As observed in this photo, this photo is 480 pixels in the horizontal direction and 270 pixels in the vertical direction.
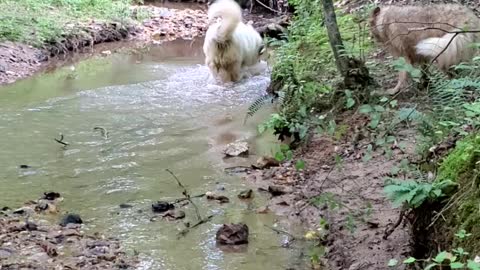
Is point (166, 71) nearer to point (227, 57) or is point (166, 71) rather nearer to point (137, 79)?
point (137, 79)

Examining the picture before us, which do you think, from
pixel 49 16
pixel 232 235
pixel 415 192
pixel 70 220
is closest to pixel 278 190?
pixel 232 235

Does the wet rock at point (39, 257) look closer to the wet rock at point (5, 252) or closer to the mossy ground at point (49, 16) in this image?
the wet rock at point (5, 252)

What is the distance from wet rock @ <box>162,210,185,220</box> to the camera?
476cm

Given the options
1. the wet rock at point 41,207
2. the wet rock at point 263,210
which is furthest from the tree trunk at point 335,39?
the wet rock at point 41,207

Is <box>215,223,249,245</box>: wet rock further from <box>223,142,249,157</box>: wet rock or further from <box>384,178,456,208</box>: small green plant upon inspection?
<box>223,142,249,157</box>: wet rock

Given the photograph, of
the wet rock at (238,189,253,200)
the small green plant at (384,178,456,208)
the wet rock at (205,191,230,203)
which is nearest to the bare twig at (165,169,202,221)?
the wet rock at (205,191,230,203)

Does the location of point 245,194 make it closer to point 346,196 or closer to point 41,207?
point 346,196

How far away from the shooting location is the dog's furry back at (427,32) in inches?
230

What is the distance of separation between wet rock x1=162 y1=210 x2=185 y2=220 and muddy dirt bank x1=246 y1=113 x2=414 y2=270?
672 millimetres

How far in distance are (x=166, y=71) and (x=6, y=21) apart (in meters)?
3.10

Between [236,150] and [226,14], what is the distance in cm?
264

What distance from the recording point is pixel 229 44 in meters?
8.73

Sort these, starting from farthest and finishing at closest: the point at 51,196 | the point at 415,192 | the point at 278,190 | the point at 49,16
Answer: the point at 49,16 → the point at 278,190 → the point at 51,196 → the point at 415,192

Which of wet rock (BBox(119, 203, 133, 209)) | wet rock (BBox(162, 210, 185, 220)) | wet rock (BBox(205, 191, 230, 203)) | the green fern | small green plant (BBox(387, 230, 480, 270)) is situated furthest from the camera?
the green fern
